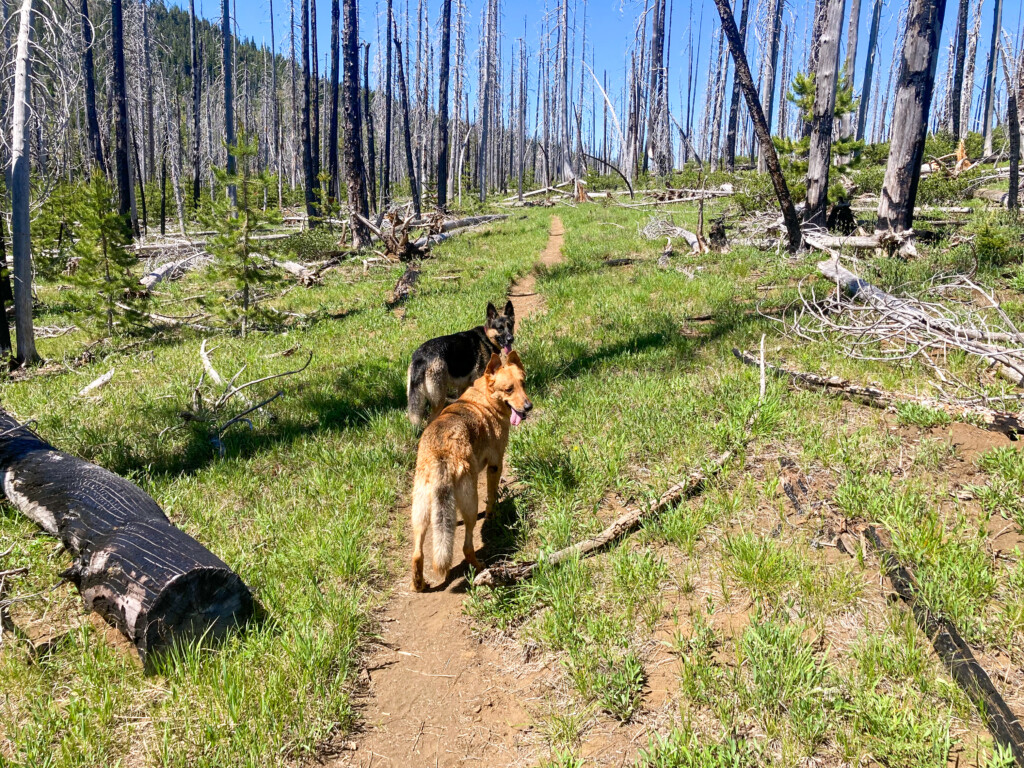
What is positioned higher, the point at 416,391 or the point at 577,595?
the point at 416,391

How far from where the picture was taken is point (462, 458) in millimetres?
3688


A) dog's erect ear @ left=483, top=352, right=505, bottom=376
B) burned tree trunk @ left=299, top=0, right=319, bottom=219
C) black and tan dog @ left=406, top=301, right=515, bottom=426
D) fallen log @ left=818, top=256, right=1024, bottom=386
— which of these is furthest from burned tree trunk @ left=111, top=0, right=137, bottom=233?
fallen log @ left=818, top=256, right=1024, bottom=386

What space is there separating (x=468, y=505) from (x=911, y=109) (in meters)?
12.1

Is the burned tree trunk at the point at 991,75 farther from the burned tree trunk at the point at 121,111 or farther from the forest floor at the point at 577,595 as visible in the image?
the burned tree trunk at the point at 121,111

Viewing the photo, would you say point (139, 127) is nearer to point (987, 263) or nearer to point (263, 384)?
point (263, 384)

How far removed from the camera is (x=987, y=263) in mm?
9297

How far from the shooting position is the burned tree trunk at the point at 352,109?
18484 mm

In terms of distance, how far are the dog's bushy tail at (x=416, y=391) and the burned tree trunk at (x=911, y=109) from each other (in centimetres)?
1036

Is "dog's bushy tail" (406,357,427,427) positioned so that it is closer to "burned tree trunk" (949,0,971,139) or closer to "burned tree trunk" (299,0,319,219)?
"burned tree trunk" (299,0,319,219)

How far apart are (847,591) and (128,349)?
11.6 m

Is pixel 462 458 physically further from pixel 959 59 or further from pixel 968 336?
pixel 959 59

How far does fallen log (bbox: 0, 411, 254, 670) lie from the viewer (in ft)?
9.55

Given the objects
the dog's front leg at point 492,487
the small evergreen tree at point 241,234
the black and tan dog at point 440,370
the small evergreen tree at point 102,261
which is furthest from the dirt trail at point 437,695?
the small evergreen tree at point 102,261

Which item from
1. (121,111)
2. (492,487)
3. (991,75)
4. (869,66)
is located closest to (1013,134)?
(492,487)
